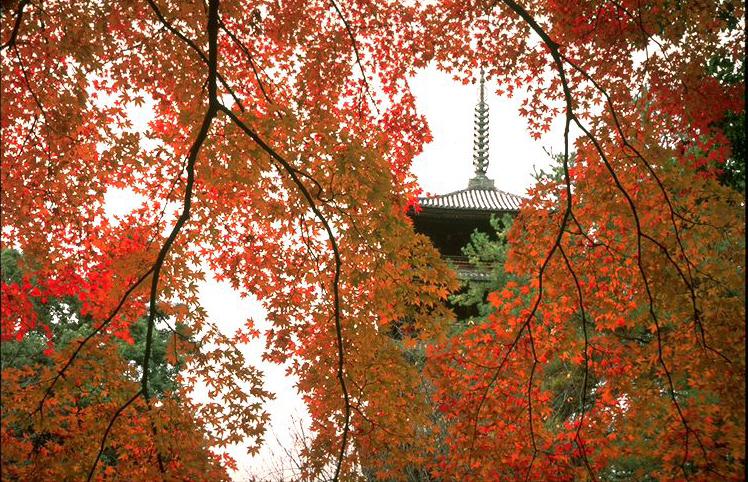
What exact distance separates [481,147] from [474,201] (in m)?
6.72

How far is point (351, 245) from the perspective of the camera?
5309mm

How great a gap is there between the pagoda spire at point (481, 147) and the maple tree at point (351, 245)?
1242 cm

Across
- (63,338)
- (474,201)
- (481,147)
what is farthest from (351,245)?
(481,147)

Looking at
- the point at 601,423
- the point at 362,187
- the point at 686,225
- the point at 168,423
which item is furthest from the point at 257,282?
the point at 686,225

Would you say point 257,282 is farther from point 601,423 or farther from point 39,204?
point 601,423

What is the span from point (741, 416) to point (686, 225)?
1475 mm

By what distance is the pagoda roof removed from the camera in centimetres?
1543

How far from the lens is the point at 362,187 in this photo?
194 inches

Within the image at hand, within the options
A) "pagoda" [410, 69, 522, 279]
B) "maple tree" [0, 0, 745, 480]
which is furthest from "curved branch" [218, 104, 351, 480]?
"pagoda" [410, 69, 522, 279]

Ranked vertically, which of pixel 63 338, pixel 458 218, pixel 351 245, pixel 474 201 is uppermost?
pixel 474 201

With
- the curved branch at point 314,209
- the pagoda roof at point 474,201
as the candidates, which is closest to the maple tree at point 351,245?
the curved branch at point 314,209

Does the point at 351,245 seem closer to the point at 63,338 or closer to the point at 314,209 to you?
the point at 314,209

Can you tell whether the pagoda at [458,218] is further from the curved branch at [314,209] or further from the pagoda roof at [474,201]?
the curved branch at [314,209]

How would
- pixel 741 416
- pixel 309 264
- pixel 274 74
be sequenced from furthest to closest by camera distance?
pixel 274 74 < pixel 309 264 < pixel 741 416
